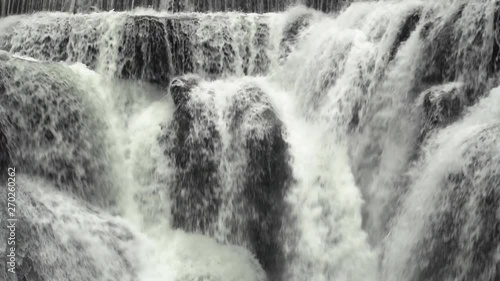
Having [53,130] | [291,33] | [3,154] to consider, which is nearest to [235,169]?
[53,130]

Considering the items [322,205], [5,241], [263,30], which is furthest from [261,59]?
[5,241]

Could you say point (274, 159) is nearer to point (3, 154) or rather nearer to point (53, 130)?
point (53, 130)

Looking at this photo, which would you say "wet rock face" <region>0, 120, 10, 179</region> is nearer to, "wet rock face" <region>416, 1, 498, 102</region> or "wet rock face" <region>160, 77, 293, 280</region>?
"wet rock face" <region>160, 77, 293, 280</region>

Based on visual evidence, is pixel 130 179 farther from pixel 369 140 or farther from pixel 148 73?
pixel 369 140

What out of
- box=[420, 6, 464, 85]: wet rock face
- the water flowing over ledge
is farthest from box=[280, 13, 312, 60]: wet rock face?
box=[420, 6, 464, 85]: wet rock face

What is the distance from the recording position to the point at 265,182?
8805 mm

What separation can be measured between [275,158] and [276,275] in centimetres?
164

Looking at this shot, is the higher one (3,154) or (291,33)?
(291,33)

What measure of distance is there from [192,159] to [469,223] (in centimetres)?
444

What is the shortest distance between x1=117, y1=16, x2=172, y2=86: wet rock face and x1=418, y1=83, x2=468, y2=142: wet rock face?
4980 millimetres

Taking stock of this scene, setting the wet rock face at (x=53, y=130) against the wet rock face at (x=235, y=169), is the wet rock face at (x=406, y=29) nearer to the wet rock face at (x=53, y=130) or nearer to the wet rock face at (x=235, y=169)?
the wet rock face at (x=235, y=169)

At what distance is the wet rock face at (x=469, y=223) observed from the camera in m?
5.97

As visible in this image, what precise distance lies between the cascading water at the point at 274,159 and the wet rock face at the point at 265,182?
20 mm

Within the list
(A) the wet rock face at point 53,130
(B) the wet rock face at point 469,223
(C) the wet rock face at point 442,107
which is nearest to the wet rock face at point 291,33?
(A) the wet rock face at point 53,130
